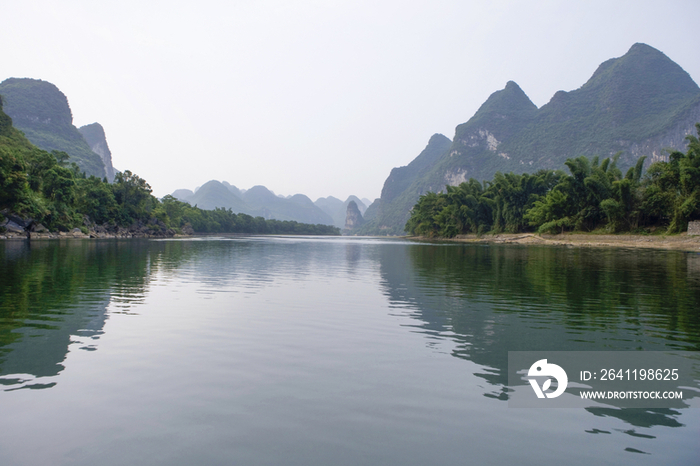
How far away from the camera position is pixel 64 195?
70.8m

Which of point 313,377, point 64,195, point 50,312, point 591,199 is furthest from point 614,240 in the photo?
point 64,195

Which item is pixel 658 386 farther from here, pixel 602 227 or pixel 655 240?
pixel 602 227

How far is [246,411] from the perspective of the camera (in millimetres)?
5418

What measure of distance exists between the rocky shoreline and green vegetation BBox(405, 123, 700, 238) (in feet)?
255

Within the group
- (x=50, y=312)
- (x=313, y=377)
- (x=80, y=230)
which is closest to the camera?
(x=313, y=377)

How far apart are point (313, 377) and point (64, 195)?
264 ft

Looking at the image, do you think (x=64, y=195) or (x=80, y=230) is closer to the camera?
(x=64, y=195)

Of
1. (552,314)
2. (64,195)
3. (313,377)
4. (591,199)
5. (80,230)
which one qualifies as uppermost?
(64,195)

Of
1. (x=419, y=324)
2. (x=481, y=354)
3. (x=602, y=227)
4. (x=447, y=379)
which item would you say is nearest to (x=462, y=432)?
(x=447, y=379)

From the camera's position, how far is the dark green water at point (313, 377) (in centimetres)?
454

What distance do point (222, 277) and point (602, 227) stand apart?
199 ft

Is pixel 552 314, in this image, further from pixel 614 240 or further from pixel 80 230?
pixel 80 230

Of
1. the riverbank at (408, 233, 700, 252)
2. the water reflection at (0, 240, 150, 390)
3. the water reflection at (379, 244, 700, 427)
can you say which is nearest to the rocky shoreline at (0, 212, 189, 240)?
the water reflection at (0, 240, 150, 390)

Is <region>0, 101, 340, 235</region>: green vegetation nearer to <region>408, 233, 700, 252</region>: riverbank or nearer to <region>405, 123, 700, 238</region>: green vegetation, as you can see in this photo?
<region>408, 233, 700, 252</region>: riverbank
